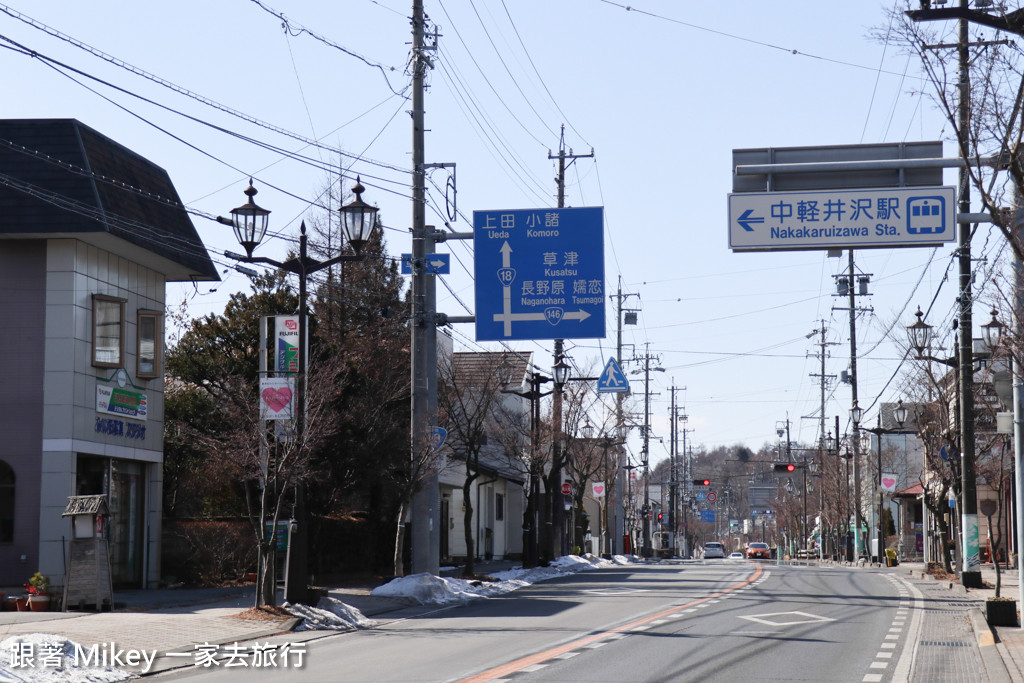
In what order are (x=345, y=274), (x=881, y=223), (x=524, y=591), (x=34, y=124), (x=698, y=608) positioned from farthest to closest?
(x=345, y=274) < (x=524, y=591) < (x=34, y=124) < (x=698, y=608) < (x=881, y=223)

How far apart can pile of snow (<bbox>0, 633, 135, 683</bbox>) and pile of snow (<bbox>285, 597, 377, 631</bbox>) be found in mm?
5611

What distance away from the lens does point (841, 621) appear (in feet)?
63.0

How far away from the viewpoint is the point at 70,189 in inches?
917

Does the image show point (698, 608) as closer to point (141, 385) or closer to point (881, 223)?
point (881, 223)

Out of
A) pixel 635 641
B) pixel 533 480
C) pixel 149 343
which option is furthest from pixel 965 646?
pixel 533 480

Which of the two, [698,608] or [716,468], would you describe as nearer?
[698,608]

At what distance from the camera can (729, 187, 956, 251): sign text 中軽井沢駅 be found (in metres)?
16.2

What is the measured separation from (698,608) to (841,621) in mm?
3229

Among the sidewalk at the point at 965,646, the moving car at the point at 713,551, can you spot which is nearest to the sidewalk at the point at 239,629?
the sidewalk at the point at 965,646

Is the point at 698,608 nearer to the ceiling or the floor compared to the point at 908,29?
nearer to the floor

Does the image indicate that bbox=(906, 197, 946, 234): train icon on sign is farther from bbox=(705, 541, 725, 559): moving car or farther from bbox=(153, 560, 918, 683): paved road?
bbox=(705, 541, 725, 559): moving car

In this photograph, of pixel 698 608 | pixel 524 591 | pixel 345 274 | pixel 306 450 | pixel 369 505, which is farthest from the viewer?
pixel 345 274

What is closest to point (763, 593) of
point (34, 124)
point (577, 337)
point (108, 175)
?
point (577, 337)

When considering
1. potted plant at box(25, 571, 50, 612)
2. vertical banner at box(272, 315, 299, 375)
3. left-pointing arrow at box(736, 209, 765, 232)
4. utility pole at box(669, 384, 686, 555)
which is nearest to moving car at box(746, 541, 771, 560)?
utility pole at box(669, 384, 686, 555)
